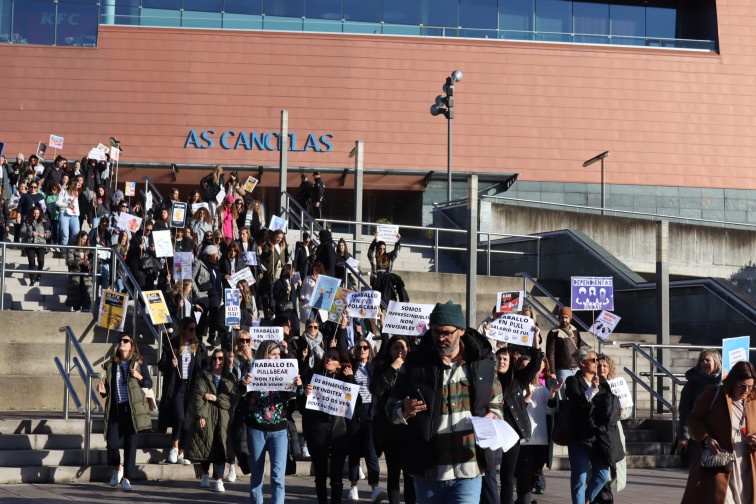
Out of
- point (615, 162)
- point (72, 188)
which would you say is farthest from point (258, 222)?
point (615, 162)

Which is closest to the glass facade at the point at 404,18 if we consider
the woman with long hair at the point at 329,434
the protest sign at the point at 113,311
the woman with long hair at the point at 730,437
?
the protest sign at the point at 113,311

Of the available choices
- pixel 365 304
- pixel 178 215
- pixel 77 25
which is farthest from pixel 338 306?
pixel 77 25

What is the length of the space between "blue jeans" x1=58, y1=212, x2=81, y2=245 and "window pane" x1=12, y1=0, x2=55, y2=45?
2055 centimetres

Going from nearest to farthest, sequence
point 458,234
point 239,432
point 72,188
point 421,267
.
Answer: point 239,432 < point 72,188 < point 421,267 < point 458,234

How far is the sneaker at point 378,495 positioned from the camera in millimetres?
11617

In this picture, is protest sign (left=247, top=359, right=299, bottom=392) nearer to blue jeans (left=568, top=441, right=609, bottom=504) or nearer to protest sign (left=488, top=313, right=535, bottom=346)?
protest sign (left=488, top=313, right=535, bottom=346)

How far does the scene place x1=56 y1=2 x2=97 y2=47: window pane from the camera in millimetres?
38844

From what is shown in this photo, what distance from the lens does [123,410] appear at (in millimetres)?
12125

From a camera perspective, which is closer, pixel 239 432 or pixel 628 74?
pixel 239 432

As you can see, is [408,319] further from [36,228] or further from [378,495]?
[36,228]

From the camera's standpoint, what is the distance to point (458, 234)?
1145 inches

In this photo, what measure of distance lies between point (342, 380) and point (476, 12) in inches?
1248

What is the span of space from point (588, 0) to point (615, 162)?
20.7 feet

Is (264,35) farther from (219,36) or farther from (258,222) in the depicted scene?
(258,222)
